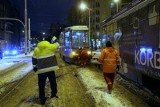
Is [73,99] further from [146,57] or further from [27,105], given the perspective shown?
[146,57]

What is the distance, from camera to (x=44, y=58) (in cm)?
1093

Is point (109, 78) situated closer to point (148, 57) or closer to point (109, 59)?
point (109, 59)

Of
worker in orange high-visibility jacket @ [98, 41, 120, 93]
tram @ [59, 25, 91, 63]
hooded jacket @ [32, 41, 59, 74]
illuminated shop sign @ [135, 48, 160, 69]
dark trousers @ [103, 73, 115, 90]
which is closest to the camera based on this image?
illuminated shop sign @ [135, 48, 160, 69]

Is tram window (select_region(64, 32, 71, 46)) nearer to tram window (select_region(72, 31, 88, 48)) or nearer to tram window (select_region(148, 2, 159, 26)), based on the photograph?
tram window (select_region(72, 31, 88, 48))

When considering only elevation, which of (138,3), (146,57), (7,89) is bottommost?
(7,89)

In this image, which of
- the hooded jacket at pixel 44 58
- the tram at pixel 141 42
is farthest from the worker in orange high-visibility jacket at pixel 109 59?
the hooded jacket at pixel 44 58

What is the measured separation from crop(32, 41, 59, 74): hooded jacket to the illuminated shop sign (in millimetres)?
2880

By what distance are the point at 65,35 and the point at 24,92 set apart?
20943 mm

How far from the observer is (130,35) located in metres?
15.2

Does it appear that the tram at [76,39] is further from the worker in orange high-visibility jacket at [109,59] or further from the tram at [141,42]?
the worker in orange high-visibility jacket at [109,59]

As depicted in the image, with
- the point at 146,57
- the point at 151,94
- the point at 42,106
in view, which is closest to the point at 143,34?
the point at 146,57

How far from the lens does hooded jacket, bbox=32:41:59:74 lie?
35.7 feet

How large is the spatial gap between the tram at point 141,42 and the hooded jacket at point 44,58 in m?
2.96

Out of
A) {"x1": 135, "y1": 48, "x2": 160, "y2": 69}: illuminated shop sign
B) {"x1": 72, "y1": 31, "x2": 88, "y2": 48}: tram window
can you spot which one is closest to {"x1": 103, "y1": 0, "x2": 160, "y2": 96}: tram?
{"x1": 135, "y1": 48, "x2": 160, "y2": 69}: illuminated shop sign
